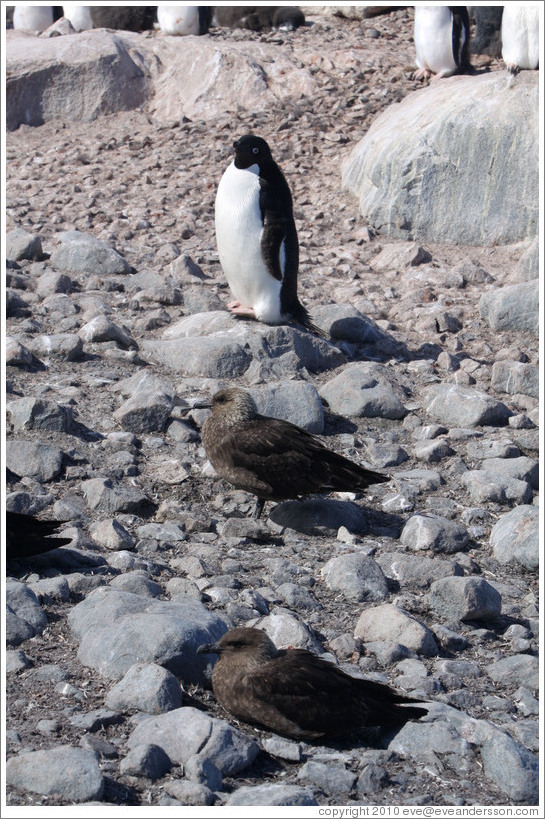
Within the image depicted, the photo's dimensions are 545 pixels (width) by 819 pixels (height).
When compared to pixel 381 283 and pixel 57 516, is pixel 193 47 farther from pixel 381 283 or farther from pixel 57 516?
pixel 57 516

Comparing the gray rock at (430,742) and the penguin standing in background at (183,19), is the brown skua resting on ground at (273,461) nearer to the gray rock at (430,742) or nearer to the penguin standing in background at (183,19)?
the gray rock at (430,742)

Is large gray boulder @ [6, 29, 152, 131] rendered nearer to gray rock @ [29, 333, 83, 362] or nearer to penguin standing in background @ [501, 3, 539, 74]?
penguin standing in background @ [501, 3, 539, 74]

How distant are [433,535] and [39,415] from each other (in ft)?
6.93

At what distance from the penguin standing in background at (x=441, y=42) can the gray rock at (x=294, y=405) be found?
5.61m

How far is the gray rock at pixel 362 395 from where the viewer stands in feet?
19.1

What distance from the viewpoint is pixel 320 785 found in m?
2.81

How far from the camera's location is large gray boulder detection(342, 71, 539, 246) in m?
8.29

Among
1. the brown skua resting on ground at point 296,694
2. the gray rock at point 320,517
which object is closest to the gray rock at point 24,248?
the gray rock at point 320,517

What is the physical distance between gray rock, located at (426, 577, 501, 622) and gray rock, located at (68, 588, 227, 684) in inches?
37.0

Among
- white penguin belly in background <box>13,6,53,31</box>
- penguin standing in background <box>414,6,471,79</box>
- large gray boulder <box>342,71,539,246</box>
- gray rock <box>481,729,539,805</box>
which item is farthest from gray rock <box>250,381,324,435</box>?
white penguin belly in background <box>13,6,53,31</box>

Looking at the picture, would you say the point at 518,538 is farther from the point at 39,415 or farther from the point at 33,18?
the point at 33,18

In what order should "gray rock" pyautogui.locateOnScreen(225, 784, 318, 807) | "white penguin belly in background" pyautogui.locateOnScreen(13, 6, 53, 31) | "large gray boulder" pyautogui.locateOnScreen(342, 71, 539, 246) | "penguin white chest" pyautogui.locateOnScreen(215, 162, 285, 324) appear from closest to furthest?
1. "gray rock" pyautogui.locateOnScreen(225, 784, 318, 807)
2. "penguin white chest" pyautogui.locateOnScreen(215, 162, 285, 324)
3. "large gray boulder" pyautogui.locateOnScreen(342, 71, 539, 246)
4. "white penguin belly in background" pyautogui.locateOnScreen(13, 6, 53, 31)

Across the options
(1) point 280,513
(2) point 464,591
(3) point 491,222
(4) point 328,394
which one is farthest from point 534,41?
(2) point 464,591

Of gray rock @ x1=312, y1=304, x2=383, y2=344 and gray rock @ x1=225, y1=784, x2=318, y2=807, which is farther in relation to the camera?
gray rock @ x1=312, y1=304, x2=383, y2=344
